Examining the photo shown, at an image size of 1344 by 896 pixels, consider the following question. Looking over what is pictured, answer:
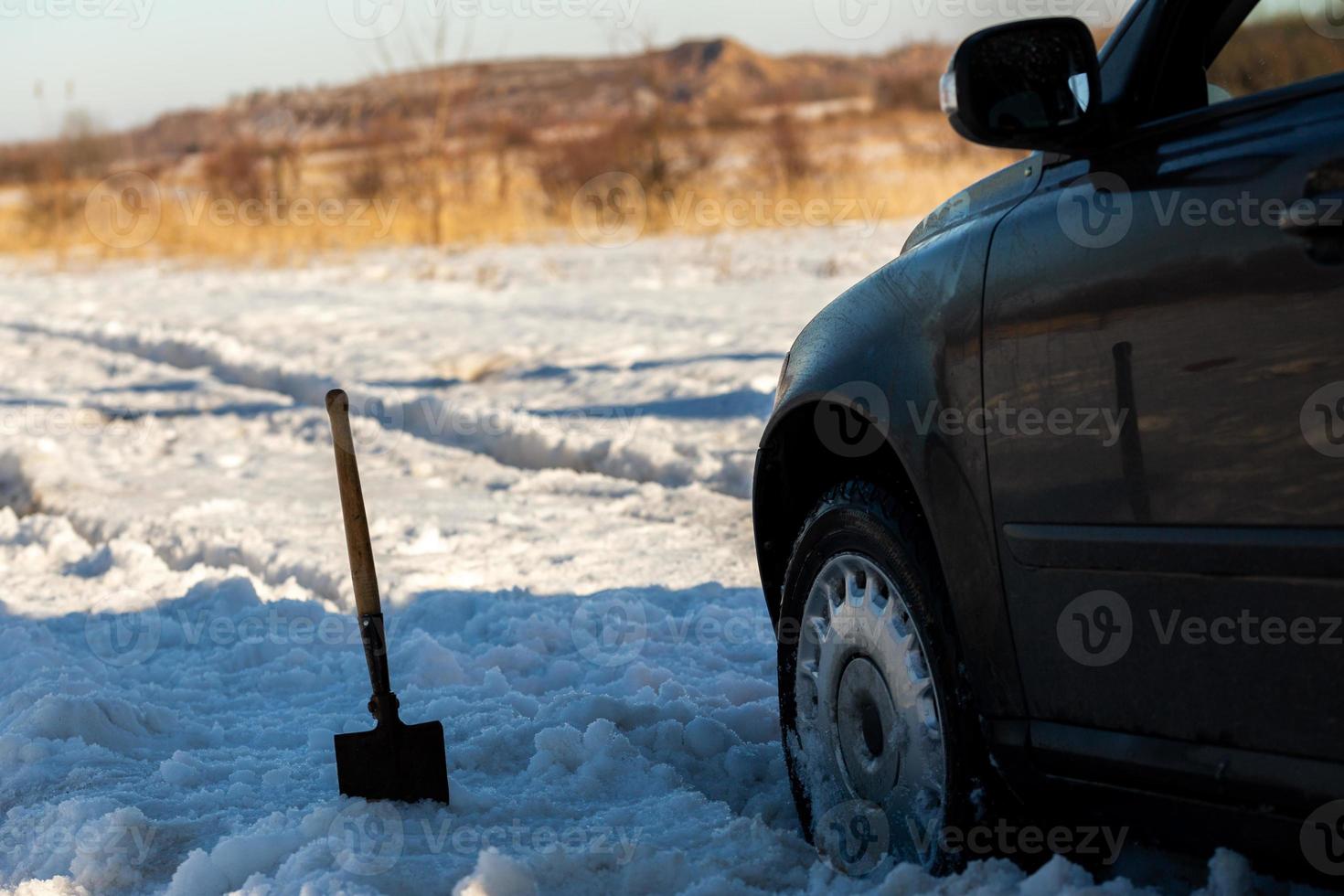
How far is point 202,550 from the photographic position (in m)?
6.36

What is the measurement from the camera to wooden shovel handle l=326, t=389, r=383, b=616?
3.17 meters

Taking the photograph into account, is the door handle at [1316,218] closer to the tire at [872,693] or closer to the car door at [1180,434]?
the car door at [1180,434]

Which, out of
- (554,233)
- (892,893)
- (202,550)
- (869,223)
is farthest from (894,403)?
(554,233)

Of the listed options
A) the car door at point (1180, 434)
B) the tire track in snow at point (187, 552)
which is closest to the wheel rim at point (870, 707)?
the car door at point (1180, 434)

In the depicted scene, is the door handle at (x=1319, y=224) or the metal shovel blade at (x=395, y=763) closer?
the door handle at (x=1319, y=224)

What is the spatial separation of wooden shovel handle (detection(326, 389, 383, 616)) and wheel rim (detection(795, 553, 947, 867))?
953mm

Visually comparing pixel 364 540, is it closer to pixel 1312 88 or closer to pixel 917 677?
pixel 917 677

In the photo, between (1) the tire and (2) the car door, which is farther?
(1) the tire

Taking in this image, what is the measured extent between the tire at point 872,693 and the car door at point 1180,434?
0.67ft

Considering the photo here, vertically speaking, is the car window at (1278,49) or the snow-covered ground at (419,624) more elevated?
the car window at (1278,49)

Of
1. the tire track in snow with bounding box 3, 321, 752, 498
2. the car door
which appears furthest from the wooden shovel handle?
the tire track in snow with bounding box 3, 321, 752, 498

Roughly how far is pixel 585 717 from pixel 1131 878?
1.72m

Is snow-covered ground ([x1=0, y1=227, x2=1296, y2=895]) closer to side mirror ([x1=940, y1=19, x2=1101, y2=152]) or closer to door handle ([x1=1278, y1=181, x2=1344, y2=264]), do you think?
door handle ([x1=1278, y1=181, x2=1344, y2=264])

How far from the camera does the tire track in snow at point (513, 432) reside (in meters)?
7.82
